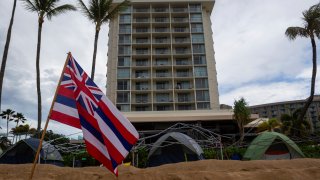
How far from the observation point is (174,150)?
15.3 m

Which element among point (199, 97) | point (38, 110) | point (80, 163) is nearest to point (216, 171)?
point (80, 163)

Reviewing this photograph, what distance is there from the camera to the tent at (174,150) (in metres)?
14.7

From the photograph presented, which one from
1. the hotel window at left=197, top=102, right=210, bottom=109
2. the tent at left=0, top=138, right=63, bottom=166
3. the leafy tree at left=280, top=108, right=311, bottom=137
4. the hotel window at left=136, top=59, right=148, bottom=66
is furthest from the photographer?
the hotel window at left=136, top=59, right=148, bottom=66

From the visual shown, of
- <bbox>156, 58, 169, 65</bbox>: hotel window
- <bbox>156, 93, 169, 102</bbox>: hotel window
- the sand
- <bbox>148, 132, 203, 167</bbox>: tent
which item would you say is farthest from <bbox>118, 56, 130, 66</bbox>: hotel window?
the sand

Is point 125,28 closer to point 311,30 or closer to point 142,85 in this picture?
point 142,85

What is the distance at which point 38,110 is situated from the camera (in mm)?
18703

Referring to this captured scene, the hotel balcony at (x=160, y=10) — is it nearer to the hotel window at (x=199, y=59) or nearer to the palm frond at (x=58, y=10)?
the hotel window at (x=199, y=59)

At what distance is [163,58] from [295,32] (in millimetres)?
24629

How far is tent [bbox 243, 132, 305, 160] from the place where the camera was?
15125mm

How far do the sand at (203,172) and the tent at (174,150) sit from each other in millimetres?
6036

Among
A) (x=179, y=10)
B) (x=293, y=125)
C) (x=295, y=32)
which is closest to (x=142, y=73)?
(x=179, y=10)

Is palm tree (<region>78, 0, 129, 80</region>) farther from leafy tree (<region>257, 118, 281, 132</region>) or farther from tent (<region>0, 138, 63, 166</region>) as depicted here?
leafy tree (<region>257, 118, 281, 132</region>)

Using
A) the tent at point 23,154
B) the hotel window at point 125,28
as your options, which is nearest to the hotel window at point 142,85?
the hotel window at point 125,28

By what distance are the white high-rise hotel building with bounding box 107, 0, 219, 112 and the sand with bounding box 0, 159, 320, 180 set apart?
32.7m
